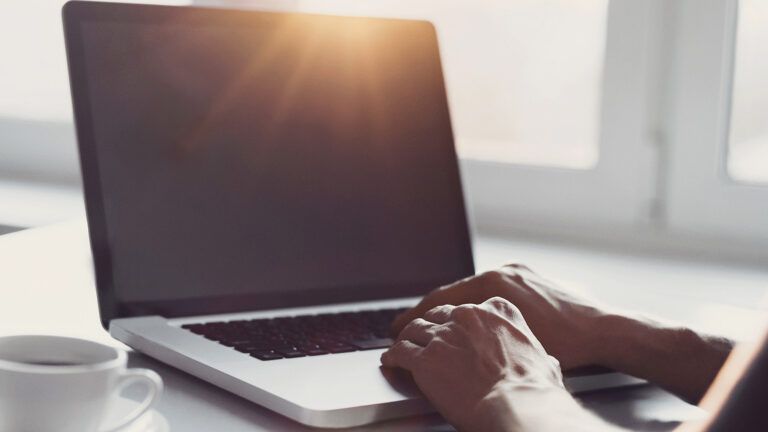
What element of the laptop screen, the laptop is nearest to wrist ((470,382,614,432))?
the laptop

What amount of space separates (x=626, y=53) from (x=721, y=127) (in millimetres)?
176

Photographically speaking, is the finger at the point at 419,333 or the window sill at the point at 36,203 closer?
the finger at the point at 419,333

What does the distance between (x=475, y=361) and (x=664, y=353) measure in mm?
197

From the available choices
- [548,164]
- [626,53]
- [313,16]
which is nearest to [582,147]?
[548,164]

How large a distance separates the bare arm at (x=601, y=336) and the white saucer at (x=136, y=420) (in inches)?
11.9

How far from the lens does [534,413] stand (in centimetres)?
68

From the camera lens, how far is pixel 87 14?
0.97m

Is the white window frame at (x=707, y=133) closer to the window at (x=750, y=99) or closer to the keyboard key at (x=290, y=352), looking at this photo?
the window at (x=750, y=99)

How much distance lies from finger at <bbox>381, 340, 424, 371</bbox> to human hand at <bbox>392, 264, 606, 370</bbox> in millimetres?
116

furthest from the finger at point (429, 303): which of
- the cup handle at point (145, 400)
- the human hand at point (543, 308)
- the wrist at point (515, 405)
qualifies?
the cup handle at point (145, 400)

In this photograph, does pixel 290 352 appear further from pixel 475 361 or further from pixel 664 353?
pixel 664 353

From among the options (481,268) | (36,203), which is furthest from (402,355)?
(36,203)

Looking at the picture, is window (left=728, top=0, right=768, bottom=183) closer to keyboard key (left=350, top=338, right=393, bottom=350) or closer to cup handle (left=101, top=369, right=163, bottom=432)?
keyboard key (left=350, top=338, right=393, bottom=350)

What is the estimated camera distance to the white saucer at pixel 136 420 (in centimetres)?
64
